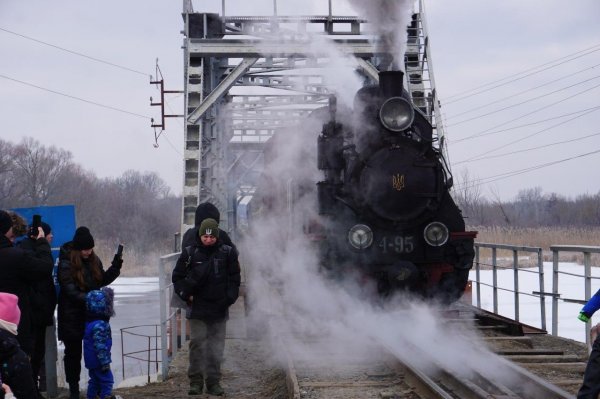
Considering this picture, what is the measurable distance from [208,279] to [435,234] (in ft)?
10.4

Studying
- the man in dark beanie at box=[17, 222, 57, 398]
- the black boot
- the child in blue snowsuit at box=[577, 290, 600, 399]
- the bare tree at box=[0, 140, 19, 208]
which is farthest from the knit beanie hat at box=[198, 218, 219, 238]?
the bare tree at box=[0, 140, 19, 208]

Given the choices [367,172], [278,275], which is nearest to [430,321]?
[367,172]

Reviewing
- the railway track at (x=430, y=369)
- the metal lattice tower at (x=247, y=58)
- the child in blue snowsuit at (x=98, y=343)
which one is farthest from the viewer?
the metal lattice tower at (x=247, y=58)

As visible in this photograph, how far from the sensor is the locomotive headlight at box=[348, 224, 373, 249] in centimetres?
851

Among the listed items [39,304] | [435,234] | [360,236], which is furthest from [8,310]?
[435,234]

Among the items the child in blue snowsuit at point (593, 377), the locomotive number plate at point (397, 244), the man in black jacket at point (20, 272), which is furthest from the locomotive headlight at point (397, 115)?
the child in blue snowsuit at point (593, 377)

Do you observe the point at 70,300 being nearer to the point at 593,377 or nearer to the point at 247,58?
the point at 593,377

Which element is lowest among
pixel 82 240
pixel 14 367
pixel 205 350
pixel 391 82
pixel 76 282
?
pixel 205 350

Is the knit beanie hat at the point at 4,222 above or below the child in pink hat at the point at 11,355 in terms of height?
above

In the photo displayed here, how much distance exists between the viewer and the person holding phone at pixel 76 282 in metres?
6.39

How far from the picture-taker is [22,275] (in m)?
5.58

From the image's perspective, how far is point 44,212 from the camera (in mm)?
7531

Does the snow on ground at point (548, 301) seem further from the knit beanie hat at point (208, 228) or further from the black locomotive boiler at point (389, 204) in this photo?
the knit beanie hat at point (208, 228)

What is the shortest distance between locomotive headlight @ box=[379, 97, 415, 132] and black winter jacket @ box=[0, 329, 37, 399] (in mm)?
5365
